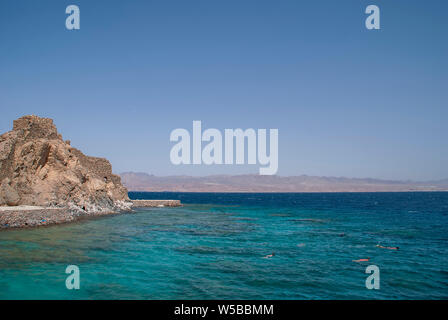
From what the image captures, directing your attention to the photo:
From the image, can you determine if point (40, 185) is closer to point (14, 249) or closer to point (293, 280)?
point (14, 249)

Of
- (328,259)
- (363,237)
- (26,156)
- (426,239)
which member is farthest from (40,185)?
(426,239)

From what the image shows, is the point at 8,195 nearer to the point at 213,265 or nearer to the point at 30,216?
the point at 30,216

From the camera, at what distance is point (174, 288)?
45.3ft

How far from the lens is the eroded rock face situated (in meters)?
34.0

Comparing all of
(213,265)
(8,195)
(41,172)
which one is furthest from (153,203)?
(213,265)

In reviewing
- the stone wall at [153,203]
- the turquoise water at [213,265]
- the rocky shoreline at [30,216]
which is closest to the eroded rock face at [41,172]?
the rocky shoreline at [30,216]

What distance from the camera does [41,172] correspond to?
38.9 metres

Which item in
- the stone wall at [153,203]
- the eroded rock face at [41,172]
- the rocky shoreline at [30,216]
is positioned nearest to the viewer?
the rocky shoreline at [30,216]

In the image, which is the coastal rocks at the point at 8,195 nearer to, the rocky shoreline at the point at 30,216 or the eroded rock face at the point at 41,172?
the eroded rock face at the point at 41,172

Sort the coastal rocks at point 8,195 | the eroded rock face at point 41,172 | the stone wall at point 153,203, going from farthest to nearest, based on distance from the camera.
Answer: the stone wall at point 153,203
the eroded rock face at point 41,172
the coastal rocks at point 8,195

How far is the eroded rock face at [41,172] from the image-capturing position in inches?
1340

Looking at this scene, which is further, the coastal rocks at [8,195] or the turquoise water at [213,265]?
the coastal rocks at [8,195]
